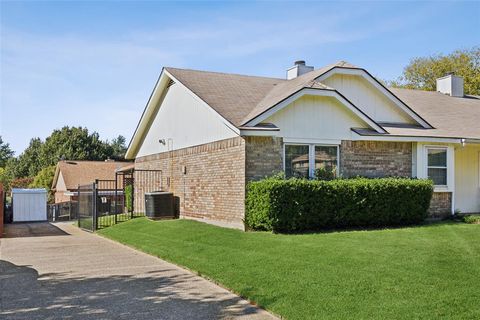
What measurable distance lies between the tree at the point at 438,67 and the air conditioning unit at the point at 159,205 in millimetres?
27122

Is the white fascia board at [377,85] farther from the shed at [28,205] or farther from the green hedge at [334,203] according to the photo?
the shed at [28,205]

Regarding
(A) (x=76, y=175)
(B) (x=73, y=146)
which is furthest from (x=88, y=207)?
(B) (x=73, y=146)

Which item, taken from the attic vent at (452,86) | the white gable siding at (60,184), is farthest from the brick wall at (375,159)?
the white gable siding at (60,184)

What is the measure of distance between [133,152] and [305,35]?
1337cm

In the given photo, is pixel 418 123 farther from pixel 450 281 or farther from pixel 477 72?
pixel 477 72

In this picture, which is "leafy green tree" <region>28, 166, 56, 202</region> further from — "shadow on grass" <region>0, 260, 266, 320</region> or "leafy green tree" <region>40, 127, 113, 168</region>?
"shadow on grass" <region>0, 260, 266, 320</region>

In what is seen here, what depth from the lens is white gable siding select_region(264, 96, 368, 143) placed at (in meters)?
15.2

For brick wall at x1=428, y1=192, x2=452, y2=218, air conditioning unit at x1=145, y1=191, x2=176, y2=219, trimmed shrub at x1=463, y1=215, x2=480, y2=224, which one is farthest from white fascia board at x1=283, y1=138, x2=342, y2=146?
air conditioning unit at x1=145, y1=191, x2=176, y2=219

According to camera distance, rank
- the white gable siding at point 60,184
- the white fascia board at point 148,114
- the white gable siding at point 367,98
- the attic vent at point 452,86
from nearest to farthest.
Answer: the white gable siding at point 367,98, the white fascia board at point 148,114, the attic vent at point 452,86, the white gable siding at point 60,184

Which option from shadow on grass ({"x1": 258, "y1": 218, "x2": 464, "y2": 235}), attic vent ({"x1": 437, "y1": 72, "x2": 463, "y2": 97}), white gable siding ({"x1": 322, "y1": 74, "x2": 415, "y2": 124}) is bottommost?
shadow on grass ({"x1": 258, "y1": 218, "x2": 464, "y2": 235})

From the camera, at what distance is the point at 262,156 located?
1471cm

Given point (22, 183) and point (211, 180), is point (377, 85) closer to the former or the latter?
point (211, 180)

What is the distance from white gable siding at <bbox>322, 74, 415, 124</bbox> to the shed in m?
19.2

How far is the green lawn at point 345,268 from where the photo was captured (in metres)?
6.70
